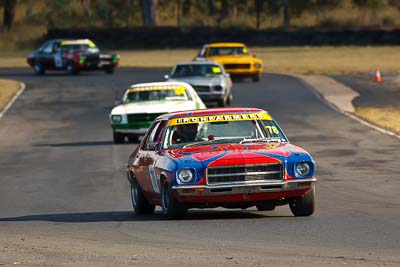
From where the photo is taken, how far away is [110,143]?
2795 cm

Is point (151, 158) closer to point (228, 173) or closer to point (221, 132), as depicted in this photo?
point (221, 132)

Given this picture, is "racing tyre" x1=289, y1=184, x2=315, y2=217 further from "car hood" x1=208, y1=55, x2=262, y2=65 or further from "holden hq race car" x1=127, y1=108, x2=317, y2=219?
"car hood" x1=208, y1=55, x2=262, y2=65

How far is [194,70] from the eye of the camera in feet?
127

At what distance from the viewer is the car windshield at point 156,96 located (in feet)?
92.1

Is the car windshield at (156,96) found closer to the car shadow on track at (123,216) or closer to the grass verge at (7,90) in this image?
the grass verge at (7,90)

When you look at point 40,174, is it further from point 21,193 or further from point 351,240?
point 351,240

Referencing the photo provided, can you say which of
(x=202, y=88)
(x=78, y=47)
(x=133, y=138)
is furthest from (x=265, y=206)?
(x=78, y=47)

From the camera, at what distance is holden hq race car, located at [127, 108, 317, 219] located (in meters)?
13.2

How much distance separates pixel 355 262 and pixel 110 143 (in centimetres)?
1817

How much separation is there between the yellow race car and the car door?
3270cm

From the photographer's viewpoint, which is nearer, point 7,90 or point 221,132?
point 221,132

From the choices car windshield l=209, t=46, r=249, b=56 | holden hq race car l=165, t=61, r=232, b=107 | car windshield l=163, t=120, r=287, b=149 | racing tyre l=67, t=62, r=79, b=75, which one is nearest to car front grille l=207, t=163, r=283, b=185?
car windshield l=163, t=120, r=287, b=149

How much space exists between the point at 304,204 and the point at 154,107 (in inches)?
553

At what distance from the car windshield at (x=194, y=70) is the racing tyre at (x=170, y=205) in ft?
80.7
